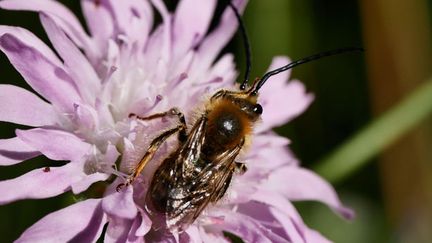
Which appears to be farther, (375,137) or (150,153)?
(375,137)

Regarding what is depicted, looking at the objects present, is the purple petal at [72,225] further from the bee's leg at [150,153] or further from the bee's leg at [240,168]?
the bee's leg at [240,168]

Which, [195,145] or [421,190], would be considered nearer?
[195,145]

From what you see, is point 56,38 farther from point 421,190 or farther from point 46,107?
point 421,190

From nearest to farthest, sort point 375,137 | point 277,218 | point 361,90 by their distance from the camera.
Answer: point 277,218 → point 375,137 → point 361,90

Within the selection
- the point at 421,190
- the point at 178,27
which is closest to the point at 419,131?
the point at 421,190

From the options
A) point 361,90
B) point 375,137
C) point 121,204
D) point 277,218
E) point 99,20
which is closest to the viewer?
point 121,204

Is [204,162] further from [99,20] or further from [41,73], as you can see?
[99,20]

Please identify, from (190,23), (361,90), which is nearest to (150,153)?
(190,23)
